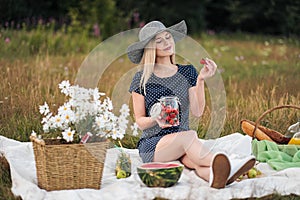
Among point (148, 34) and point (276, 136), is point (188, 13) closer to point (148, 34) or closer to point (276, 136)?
point (276, 136)

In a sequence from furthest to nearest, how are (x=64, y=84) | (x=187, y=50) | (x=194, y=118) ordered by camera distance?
(x=187, y=50) < (x=194, y=118) < (x=64, y=84)

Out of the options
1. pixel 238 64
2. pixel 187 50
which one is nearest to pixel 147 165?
pixel 187 50

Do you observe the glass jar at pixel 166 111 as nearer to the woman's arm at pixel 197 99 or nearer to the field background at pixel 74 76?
the woman's arm at pixel 197 99

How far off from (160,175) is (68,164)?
20.2 inches

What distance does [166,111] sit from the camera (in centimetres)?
376

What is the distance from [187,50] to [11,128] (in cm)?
202

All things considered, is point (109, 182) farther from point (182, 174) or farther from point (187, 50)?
point (187, 50)

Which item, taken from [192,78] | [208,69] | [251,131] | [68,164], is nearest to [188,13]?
[251,131]

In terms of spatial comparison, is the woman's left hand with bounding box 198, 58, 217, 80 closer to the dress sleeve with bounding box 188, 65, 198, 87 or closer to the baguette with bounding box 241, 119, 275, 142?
the dress sleeve with bounding box 188, 65, 198, 87

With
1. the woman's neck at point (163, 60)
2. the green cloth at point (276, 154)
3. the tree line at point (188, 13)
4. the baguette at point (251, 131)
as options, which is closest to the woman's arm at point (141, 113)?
the woman's neck at point (163, 60)

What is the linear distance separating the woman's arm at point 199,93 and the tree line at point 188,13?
292 inches

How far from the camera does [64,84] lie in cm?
352

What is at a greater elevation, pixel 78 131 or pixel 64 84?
pixel 64 84

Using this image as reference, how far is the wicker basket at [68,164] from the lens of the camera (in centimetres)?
329
